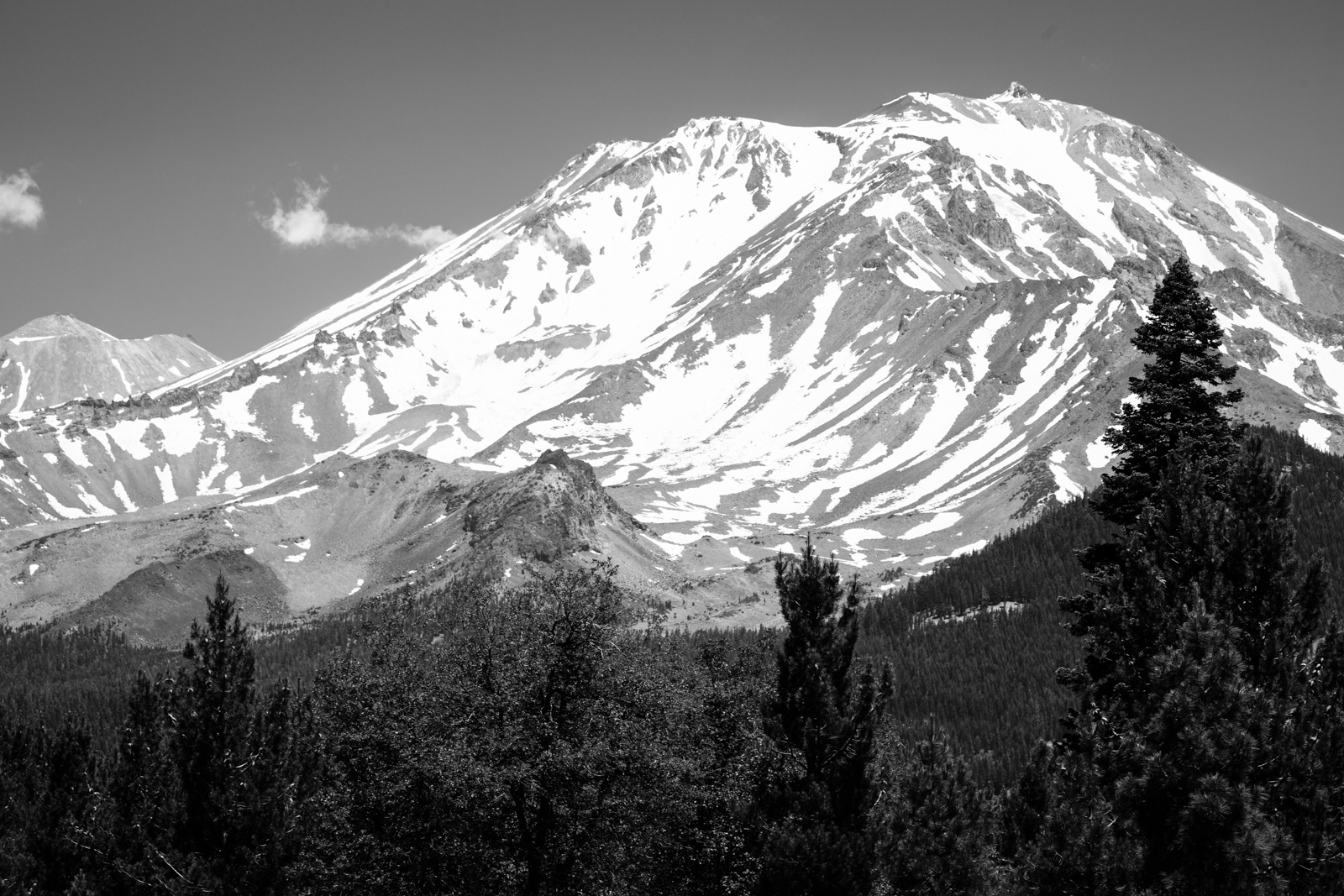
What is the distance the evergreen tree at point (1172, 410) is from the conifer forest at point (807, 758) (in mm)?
100

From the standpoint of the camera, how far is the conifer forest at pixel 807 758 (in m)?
25.7

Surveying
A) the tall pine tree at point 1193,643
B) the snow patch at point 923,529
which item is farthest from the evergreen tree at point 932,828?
the snow patch at point 923,529

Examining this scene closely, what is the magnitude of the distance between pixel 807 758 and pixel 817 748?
12.5 inches

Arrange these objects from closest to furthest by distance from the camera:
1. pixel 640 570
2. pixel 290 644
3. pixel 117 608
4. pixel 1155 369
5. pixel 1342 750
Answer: pixel 1342 750, pixel 1155 369, pixel 290 644, pixel 117 608, pixel 640 570

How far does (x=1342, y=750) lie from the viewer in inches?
1023

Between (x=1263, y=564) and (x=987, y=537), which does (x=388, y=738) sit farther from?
(x=987, y=537)

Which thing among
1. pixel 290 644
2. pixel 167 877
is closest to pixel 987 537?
pixel 290 644

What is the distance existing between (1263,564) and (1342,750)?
5.36m

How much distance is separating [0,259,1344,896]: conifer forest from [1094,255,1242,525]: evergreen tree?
100 mm

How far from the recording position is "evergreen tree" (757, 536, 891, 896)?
30344 millimetres

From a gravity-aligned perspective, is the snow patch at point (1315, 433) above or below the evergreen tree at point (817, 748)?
above

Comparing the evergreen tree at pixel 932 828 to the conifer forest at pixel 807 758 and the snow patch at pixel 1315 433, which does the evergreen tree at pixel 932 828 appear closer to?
the conifer forest at pixel 807 758

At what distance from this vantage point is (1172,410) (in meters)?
38.4

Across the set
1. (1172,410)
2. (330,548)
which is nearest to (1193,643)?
(1172,410)
